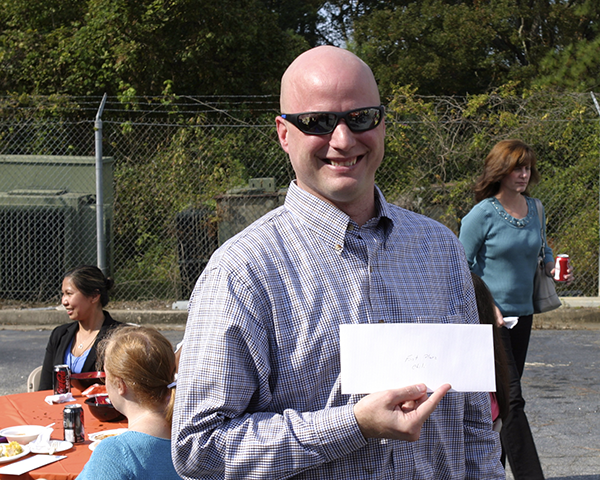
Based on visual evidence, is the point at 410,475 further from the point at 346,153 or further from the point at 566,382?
the point at 566,382

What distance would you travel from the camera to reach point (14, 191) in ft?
31.6

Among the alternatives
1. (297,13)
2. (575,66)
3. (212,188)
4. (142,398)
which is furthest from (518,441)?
(297,13)

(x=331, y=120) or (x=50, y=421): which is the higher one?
(x=331, y=120)

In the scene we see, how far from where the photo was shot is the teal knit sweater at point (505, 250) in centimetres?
487

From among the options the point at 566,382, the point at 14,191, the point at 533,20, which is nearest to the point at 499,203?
the point at 566,382

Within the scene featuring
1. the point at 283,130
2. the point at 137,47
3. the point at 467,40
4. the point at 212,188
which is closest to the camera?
the point at 283,130

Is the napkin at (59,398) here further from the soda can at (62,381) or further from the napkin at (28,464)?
the napkin at (28,464)

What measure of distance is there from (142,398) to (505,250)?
2834 mm

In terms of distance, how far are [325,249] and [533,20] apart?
841 inches

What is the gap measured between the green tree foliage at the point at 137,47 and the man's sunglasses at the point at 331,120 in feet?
36.9

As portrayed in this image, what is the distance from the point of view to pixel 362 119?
182 centimetres

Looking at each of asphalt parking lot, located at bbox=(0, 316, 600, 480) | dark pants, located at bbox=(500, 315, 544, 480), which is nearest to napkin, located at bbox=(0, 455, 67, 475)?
dark pants, located at bbox=(500, 315, 544, 480)

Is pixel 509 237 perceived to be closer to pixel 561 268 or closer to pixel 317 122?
pixel 561 268

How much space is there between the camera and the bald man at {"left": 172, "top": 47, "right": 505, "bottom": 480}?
1.57 m
